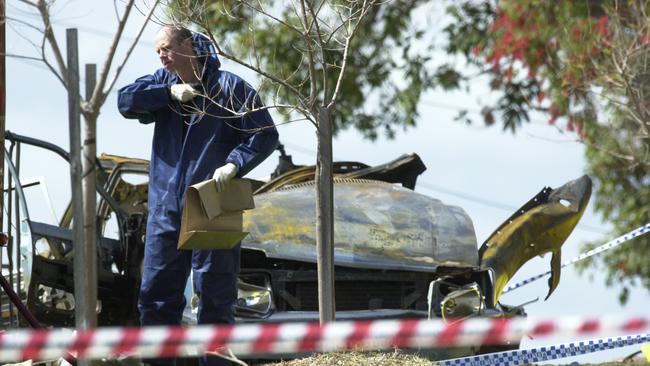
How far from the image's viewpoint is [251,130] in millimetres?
7992

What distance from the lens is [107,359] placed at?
8547mm

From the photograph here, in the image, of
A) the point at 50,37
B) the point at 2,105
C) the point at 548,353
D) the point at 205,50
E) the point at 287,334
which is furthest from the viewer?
the point at 548,353

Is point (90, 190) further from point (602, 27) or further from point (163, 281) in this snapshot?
point (602, 27)

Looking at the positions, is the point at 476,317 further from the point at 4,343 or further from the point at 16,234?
the point at 4,343

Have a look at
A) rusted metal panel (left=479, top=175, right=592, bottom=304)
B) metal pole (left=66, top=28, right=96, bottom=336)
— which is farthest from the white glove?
rusted metal panel (left=479, top=175, right=592, bottom=304)

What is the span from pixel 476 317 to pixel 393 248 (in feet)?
2.20

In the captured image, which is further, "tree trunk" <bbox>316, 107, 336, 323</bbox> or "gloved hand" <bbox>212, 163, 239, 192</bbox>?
"tree trunk" <bbox>316, 107, 336, 323</bbox>

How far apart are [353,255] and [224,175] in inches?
72.5

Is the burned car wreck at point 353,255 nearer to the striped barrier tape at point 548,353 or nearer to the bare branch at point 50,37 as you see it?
the striped barrier tape at point 548,353

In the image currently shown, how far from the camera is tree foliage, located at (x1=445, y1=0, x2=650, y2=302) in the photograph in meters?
14.2

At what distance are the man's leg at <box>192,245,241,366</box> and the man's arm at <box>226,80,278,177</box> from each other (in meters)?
0.46

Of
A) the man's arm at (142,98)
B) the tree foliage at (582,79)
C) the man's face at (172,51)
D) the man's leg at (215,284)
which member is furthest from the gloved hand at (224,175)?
the tree foliage at (582,79)

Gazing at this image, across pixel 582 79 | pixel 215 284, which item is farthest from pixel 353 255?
pixel 582 79

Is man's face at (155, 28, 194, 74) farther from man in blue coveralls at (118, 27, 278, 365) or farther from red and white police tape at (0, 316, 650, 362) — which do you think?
red and white police tape at (0, 316, 650, 362)
